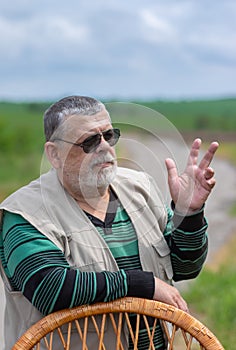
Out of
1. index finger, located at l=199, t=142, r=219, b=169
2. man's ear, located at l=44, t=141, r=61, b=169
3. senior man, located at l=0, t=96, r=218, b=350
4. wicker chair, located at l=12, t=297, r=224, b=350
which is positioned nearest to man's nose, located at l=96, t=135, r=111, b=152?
senior man, located at l=0, t=96, r=218, b=350

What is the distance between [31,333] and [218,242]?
7.48 m

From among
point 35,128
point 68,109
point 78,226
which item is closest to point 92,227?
point 78,226

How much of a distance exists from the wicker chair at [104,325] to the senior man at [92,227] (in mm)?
36

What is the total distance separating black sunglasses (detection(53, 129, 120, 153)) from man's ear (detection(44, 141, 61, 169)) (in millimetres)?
77

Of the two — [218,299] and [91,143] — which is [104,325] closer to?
[91,143]

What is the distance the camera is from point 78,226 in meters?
2.78

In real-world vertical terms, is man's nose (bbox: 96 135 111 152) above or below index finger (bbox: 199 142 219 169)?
above

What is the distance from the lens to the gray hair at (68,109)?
109 inches

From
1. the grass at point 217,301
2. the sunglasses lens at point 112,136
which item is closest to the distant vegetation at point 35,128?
the sunglasses lens at point 112,136

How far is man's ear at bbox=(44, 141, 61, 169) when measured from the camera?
2.84 metres

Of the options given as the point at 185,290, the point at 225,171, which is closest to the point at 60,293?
the point at 185,290

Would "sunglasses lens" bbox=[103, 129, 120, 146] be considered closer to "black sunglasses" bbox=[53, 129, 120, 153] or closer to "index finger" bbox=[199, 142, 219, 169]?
"black sunglasses" bbox=[53, 129, 120, 153]

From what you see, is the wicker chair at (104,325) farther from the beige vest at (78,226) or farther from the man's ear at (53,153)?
the man's ear at (53,153)

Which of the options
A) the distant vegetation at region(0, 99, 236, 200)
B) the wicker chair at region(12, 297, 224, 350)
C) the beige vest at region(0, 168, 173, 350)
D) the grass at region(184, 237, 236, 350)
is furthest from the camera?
the distant vegetation at region(0, 99, 236, 200)
